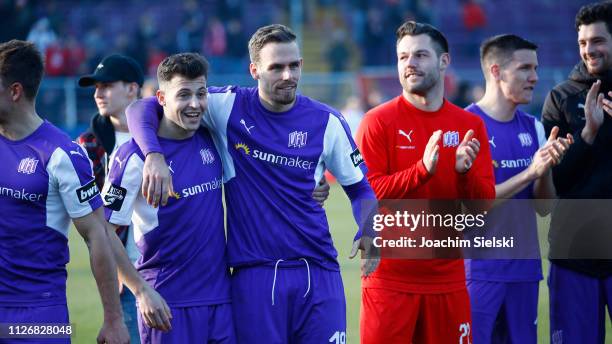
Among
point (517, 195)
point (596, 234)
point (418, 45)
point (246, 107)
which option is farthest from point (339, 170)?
point (596, 234)

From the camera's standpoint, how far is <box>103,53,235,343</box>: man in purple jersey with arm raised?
5.40m

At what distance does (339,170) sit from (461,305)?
4.33 feet

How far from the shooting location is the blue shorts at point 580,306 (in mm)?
6602

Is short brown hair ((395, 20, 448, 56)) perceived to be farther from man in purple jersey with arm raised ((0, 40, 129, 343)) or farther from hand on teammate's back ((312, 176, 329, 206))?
man in purple jersey with arm raised ((0, 40, 129, 343))

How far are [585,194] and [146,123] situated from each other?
10.8 feet

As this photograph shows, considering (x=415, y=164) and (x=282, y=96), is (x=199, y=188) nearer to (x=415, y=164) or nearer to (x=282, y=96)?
(x=282, y=96)

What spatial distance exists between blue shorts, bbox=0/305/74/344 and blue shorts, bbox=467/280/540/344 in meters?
3.09

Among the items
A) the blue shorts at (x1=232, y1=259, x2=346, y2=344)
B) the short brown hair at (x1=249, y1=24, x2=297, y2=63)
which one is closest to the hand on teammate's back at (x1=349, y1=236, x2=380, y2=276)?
the blue shorts at (x1=232, y1=259, x2=346, y2=344)

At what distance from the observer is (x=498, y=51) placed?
727cm

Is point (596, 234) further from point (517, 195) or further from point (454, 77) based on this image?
point (454, 77)

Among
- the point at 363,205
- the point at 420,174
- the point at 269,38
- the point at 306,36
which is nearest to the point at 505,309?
the point at 420,174

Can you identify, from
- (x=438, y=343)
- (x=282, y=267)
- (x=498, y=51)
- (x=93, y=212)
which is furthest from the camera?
(x=498, y=51)

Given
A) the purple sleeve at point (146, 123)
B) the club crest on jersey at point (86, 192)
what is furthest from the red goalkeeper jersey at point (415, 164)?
the club crest on jersey at point (86, 192)

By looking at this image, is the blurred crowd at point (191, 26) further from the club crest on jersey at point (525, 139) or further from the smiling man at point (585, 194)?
the smiling man at point (585, 194)
